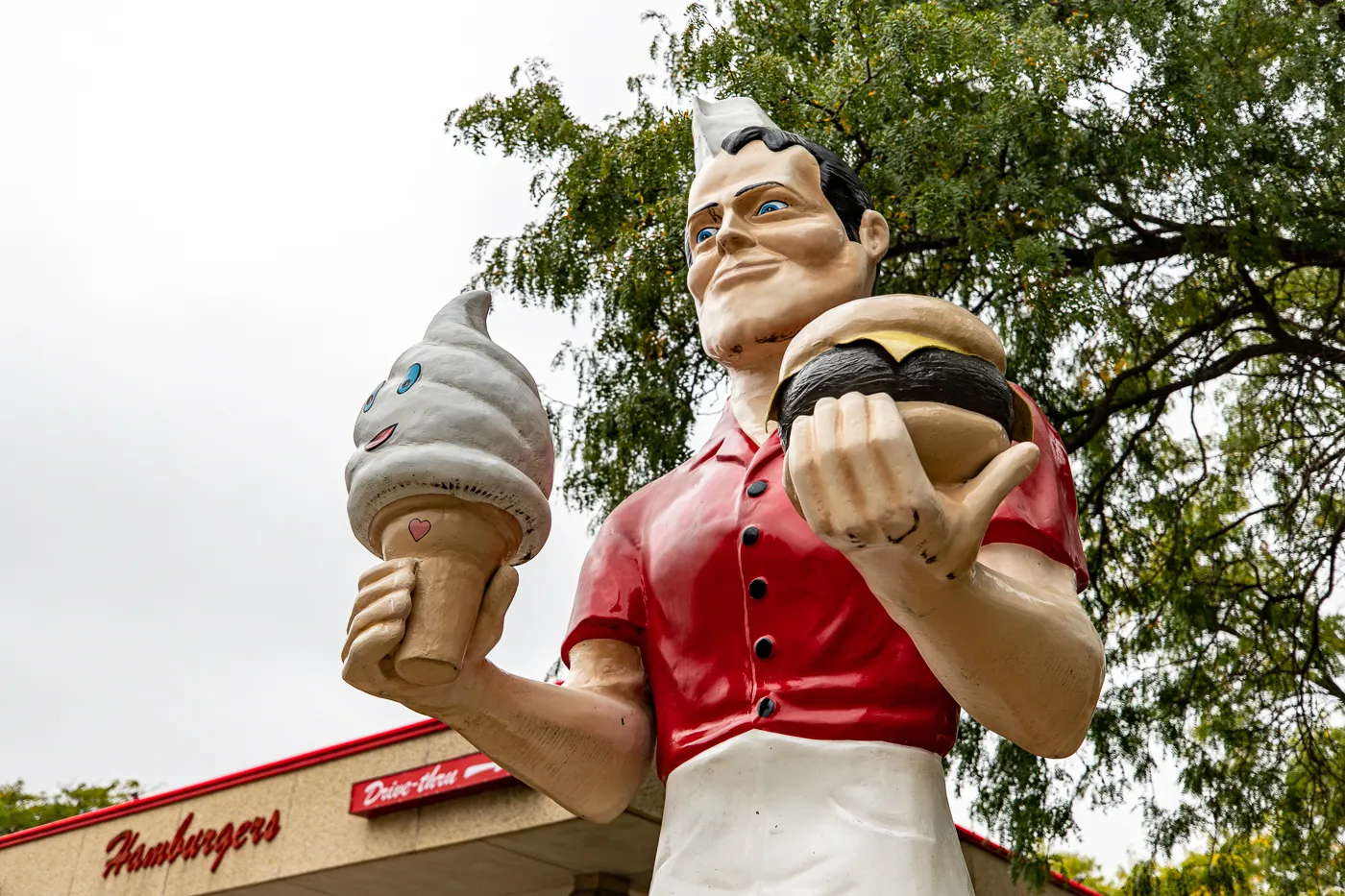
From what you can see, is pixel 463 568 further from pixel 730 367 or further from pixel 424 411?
pixel 730 367

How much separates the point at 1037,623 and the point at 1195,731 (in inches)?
225

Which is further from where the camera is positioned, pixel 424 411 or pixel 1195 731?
pixel 1195 731

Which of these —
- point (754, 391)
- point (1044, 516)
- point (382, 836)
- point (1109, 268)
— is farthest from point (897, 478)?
point (382, 836)

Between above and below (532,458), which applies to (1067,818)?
Answer: above

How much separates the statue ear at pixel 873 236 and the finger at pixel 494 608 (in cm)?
115

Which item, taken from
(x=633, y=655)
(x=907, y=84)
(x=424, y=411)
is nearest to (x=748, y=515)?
(x=633, y=655)

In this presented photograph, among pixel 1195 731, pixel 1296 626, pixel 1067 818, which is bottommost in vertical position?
pixel 1067 818

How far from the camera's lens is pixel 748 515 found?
95.5 inches

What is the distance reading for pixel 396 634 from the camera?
6.73 feet

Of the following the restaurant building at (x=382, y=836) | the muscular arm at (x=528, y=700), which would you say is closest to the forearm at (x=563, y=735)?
the muscular arm at (x=528, y=700)

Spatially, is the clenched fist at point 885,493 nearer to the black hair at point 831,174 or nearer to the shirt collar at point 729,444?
the shirt collar at point 729,444

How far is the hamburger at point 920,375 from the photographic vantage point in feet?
5.64

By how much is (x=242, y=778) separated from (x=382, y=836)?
7.80 ft

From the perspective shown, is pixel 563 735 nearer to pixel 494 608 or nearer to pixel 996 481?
pixel 494 608
